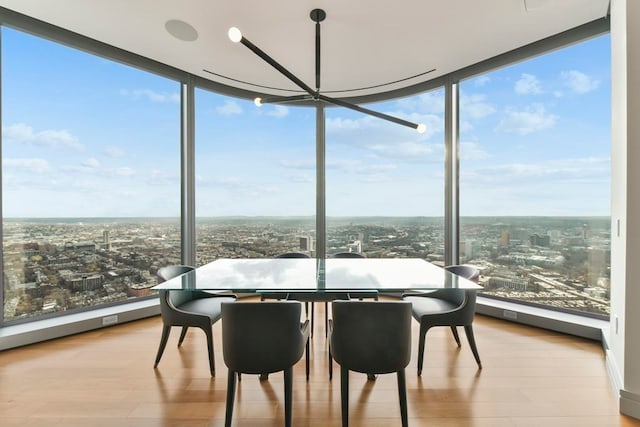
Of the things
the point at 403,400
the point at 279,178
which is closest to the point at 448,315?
the point at 403,400

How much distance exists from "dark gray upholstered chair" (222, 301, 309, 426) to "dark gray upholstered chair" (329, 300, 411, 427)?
0.91 feet

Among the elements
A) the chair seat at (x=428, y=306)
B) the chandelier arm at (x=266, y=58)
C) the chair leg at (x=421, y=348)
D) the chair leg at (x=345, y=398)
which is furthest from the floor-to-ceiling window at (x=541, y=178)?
the chair leg at (x=345, y=398)

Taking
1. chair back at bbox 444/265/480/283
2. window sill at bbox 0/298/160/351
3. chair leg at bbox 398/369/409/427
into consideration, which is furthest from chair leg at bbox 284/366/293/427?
window sill at bbox 0/298/160/351

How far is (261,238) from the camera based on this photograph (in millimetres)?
4605

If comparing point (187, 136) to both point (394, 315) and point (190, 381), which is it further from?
point (394, 315)

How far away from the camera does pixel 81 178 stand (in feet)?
11.0

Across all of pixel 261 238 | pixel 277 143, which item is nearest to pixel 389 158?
pixel 277 143

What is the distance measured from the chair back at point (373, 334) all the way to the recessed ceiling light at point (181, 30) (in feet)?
9.91

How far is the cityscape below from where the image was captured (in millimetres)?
2977

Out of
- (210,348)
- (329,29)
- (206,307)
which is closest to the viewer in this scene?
(210,348)

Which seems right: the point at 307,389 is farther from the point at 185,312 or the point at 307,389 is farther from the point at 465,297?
the point at 465,297

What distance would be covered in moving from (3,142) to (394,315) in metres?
3.91

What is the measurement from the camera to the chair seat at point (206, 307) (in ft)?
7.87

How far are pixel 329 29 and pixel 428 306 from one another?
278 centimetres
